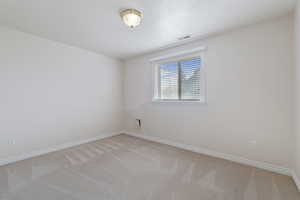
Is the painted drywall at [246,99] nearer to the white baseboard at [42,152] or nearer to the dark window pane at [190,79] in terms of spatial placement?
the dark window pane at [190,79]

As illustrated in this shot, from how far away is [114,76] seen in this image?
417 centimetres

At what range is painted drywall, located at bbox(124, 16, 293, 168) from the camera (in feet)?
6.55

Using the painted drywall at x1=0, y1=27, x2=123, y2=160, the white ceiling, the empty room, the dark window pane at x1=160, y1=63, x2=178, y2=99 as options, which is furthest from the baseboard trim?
the white ceiling

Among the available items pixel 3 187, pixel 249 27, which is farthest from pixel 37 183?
pixel 249 27

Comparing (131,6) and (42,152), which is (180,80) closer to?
(131,6)

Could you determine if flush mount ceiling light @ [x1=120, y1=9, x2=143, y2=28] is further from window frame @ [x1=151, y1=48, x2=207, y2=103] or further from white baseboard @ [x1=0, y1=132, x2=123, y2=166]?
white baseboard @ [x1=0, y1=132, x2=123, y2=166]

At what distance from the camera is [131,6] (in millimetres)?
1786

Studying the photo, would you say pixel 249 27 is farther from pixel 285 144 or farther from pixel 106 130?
pixel 106 130

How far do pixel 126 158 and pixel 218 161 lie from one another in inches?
69.7

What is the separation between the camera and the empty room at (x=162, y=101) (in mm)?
1753

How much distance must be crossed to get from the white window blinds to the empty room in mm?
26

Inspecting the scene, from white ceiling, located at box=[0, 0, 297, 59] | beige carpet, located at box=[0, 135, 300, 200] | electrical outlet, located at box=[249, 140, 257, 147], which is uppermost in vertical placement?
white ceiling, located at box=[0, 0, 297, 59]

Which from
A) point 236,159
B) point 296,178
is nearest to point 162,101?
point 236,159

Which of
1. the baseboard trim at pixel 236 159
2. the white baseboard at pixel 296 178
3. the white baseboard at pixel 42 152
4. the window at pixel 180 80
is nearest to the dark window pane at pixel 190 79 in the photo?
the window at pixel 180 80
